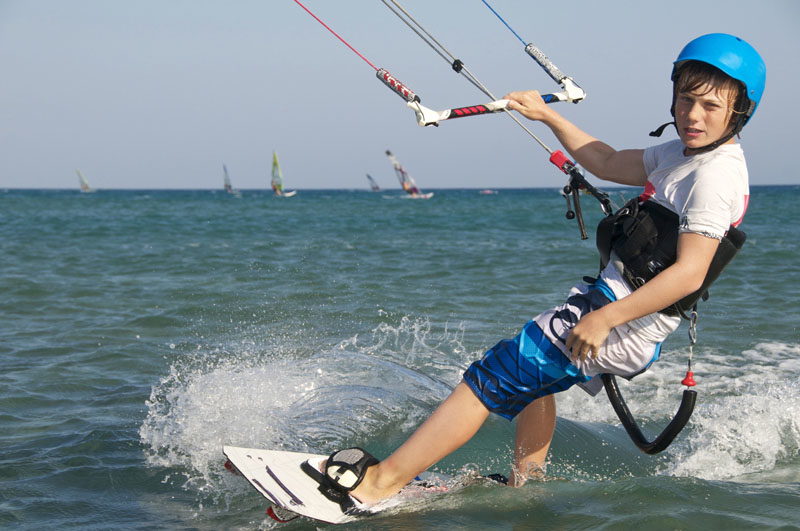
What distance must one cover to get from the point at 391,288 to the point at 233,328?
298cm

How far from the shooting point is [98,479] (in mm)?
3934

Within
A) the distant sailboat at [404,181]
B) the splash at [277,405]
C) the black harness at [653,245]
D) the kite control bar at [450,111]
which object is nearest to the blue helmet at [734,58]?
the black harness at [653,245]

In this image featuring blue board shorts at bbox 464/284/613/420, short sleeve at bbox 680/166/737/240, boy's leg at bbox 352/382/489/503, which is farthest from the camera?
boy's leg at bbox 352/382/489/503

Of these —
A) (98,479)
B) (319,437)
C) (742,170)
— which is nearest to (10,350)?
(98,479)

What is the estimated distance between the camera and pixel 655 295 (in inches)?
103

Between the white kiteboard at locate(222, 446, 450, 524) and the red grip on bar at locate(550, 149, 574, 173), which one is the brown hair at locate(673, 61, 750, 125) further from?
the white kiteboard at locate(222, 446, 450, 524)

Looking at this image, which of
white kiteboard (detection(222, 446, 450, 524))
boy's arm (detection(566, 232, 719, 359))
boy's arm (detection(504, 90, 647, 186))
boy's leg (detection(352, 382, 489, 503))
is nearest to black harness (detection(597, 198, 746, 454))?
boy's arm (detection(566, 232, 719, 359))

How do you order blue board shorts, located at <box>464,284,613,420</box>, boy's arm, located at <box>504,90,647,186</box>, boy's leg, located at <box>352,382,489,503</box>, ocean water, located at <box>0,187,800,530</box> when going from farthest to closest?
ocean water, located at <box>0,187,800,530</box> < boy's arm, located at <box>504,90,647,186</box> < boy's leg, located at <box>352,382,489,503</box> < blue board shorts, located at <box>464,284,613,420</box>

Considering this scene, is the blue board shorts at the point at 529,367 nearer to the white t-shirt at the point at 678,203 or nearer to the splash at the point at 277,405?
the white t-shirt at the point at 678,203

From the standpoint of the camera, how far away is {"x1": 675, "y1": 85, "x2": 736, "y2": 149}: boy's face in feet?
8.67

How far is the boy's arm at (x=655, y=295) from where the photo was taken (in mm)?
2580

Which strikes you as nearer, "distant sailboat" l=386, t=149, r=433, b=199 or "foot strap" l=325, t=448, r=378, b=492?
"foot strap" l=325, t=448, r=378, b=492

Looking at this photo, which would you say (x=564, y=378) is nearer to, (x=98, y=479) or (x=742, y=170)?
(x=742, y=170)

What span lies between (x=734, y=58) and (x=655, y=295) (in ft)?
2.64
